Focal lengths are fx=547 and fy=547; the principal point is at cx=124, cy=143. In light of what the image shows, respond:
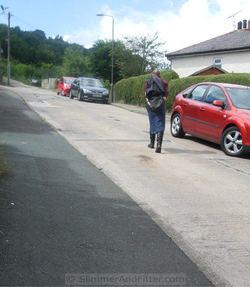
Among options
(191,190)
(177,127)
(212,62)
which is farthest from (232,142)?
(212,62)

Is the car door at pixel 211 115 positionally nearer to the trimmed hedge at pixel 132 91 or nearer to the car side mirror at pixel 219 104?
the car side mirror at pixel 219 104

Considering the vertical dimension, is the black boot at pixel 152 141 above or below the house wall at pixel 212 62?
below

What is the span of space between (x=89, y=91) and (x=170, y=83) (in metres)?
7.49

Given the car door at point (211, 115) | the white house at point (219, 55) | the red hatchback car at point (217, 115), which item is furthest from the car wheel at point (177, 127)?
the white house at point (219, 55)

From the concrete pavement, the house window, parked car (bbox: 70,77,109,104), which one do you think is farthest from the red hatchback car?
the house window

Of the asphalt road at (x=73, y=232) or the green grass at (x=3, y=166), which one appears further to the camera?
the green grass at (x=3, y=166)

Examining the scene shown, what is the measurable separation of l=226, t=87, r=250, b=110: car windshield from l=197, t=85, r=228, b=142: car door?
18 cm

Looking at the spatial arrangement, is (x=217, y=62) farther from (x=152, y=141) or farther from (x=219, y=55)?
(x=152, y=141)

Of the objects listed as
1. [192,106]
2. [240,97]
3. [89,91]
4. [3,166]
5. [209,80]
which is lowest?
[3,166]

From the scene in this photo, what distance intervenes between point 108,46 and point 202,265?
65106 millimetres

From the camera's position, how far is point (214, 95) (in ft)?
41.8

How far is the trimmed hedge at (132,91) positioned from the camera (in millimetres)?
30609

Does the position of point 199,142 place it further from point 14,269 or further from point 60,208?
point 14,269

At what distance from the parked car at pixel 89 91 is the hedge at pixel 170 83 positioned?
1.64 meters
